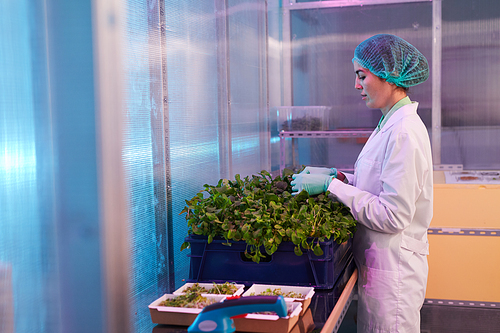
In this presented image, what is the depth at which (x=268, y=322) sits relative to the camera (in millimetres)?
1218

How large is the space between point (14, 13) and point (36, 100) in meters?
0.23

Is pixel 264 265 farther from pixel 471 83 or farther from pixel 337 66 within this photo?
pixel 471 83

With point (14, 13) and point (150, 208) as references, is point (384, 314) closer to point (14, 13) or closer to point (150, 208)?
point (150, 208)

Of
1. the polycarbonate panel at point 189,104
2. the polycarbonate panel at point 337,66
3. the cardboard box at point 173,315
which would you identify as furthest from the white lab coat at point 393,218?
the polycarbonate panel at point 337,66

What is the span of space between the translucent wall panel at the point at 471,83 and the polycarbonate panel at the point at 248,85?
140cm

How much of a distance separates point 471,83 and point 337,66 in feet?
3.34

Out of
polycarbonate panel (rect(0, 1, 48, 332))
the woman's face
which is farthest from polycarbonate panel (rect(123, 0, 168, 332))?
the woman's face

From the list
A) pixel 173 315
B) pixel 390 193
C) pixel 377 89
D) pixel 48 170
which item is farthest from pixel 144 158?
pixel 377 89

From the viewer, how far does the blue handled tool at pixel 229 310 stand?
99 centimetres

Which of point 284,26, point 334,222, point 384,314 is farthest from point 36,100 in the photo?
point 284,26

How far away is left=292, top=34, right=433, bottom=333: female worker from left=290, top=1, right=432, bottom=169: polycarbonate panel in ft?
6.05

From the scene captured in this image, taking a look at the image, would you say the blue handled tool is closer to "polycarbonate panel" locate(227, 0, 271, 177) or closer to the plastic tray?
"polycarbonate panel" locate(227, 0, 271, 177)

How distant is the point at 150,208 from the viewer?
1.79 meters

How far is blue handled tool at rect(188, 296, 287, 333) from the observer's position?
3.23 ft
